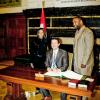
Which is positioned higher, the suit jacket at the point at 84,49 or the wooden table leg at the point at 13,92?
the suit jacket at the point at 84,49

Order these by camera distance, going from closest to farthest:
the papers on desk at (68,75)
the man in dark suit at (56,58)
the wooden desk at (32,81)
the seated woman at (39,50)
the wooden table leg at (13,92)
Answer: the wooden desk at (32,81) < the papers on desk at (68,75) < the wooden table leg at (13,92) < the man in dark suit at (56,58) < the seated woman at (39,50)

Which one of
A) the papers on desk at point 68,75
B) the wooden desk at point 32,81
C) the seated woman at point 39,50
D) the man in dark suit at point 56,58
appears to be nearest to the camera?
the wooden desk at point 32,81

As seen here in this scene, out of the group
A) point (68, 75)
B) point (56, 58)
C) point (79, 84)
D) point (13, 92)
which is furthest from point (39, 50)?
point (79, 84)

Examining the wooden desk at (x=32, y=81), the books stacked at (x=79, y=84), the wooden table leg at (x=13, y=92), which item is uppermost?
the books stacked at (x=79, y=84)

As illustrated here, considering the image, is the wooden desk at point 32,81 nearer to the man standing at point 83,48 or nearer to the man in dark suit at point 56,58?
the man in dark suit at point 56,58

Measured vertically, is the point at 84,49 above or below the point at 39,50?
above

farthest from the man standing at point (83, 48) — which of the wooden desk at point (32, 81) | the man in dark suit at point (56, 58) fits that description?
the wooden desk at point (32, 81)

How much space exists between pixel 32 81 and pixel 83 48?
A: 4.27 feet

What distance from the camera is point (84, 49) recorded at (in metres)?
3.46

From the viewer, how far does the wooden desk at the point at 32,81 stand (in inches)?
90.5

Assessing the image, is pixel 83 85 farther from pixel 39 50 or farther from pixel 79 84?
pixel 39 50

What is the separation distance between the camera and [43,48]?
13.4ft

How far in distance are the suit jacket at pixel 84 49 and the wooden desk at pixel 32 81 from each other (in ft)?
3.11

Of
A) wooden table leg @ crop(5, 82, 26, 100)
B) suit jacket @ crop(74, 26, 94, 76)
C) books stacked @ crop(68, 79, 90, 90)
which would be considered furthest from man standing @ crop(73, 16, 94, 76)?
wooden table leg @ crop(5, 82, 26, 100)
